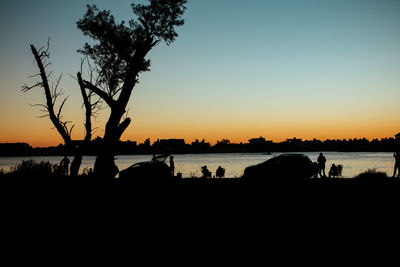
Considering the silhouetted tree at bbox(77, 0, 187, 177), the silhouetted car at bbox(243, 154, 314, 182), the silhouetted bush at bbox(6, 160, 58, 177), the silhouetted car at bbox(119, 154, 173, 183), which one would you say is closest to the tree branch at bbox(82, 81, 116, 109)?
the silhouetted tree at bbox(77, 0, 187, 177)

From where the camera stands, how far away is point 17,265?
542cm

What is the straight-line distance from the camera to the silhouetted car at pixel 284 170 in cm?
1827

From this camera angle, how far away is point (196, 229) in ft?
25.6

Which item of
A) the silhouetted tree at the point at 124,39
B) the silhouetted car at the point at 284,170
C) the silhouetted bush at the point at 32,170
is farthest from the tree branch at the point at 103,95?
the silhouetted car at the point at 284,170

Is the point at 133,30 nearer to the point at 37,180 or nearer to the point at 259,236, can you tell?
the point at 37,180

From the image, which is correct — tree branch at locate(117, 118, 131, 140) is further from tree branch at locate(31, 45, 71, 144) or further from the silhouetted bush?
the silhouetted bush

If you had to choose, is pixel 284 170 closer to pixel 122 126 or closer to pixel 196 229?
pixel 122 126

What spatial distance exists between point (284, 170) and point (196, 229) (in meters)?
11.8

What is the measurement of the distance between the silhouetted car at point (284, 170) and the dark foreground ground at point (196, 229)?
16.6ft

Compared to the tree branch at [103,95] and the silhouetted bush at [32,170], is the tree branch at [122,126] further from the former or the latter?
the silhouetted bush at [32,170]

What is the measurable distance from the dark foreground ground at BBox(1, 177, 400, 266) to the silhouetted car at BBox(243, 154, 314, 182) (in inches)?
199

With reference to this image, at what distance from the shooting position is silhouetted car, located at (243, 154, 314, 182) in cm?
1827

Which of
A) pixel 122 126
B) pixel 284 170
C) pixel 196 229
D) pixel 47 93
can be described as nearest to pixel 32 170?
pixel 47 93

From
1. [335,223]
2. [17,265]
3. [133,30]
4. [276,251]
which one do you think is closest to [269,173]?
[335,223]
